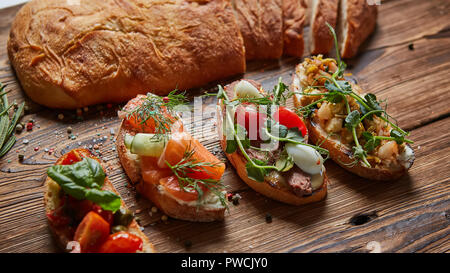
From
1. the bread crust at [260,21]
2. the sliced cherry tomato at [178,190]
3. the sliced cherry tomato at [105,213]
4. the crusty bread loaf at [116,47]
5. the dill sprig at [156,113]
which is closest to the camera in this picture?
the sliced cherry tomato at [105,213]

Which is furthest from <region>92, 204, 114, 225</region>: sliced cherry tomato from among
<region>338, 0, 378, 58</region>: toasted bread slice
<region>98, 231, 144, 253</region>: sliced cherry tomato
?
<region>338, 0, 378, 58</region>: toasted bread slice

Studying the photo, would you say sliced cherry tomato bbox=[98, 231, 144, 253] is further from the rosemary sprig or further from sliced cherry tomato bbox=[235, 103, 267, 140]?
the rosemary sprig

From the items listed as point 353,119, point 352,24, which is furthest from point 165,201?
point 352,24

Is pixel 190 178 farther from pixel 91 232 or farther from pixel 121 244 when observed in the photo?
pixel 91 232

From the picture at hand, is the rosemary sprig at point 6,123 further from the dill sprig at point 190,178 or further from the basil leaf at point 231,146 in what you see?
the basil leaf at point 231,146

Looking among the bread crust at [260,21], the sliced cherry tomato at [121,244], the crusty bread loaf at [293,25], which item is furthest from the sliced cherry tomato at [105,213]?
the crusty bread loaf at [293,25]
